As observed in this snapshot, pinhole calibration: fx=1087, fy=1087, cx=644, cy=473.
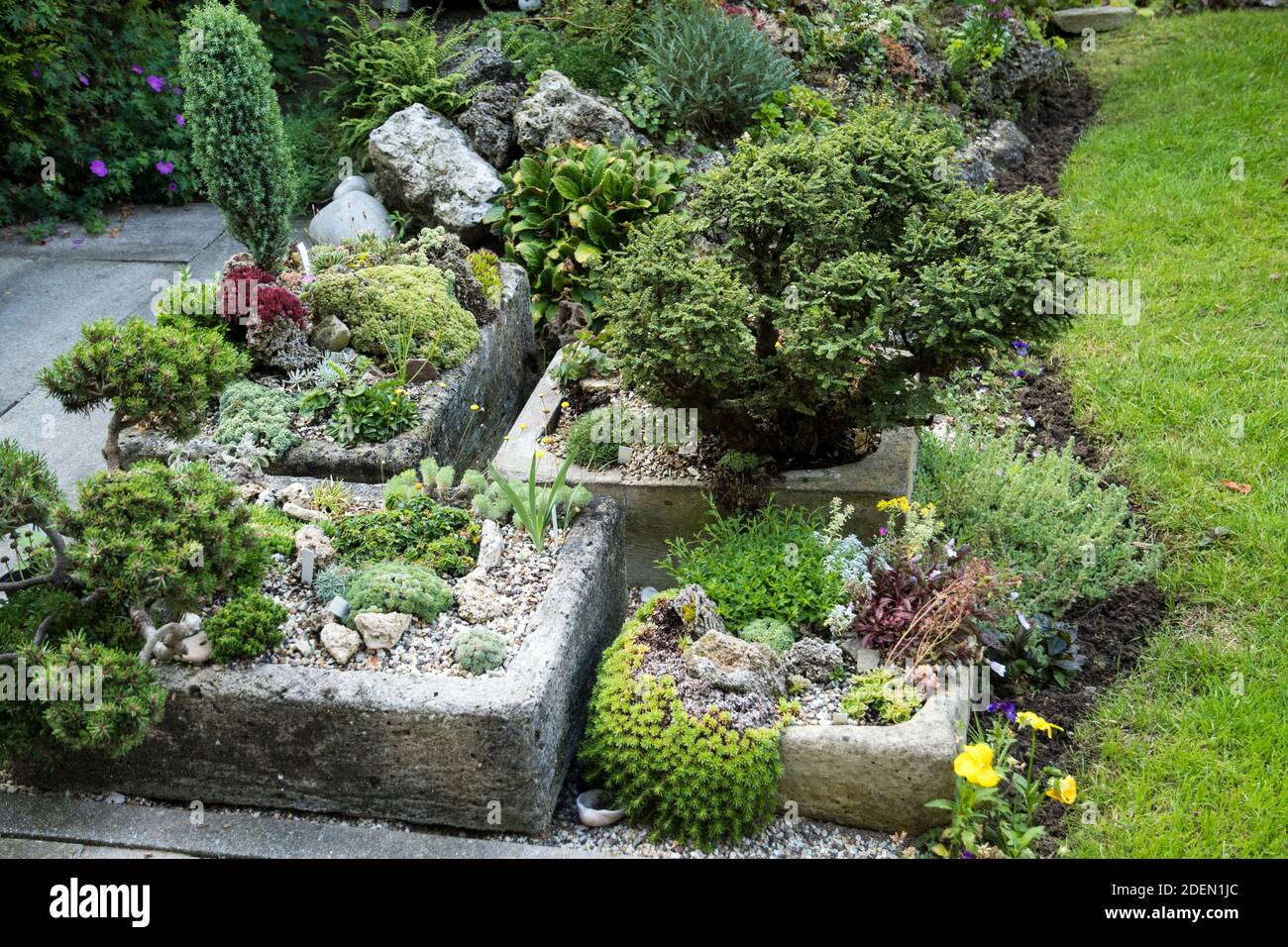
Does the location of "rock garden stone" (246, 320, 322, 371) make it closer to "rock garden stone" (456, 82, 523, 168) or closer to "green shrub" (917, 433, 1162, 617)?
"rock garden stone" (456, 82, 523, 168)

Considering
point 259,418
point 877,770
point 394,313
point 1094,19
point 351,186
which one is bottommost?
point 877,770

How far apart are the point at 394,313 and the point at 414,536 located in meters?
1.81

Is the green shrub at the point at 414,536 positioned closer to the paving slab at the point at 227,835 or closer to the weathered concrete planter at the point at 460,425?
the weathered concrete planter at the point at 460,425

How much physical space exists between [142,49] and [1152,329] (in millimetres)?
7564

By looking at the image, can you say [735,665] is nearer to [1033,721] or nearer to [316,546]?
[1033,721]

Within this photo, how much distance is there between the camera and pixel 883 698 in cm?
388

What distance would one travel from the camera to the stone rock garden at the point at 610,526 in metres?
3.67

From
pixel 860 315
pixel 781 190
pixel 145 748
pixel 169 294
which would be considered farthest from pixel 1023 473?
pixel 169 294

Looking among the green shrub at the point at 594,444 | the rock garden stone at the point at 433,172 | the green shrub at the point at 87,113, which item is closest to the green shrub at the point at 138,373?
the green shrub at the point at 594,444

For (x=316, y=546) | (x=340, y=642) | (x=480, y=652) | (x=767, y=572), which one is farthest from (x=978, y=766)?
(x=316, y=546)

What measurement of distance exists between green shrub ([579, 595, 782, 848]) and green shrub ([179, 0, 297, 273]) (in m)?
3.64

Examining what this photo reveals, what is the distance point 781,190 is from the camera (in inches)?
180

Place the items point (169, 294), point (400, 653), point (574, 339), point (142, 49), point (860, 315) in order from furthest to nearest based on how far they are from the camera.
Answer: point (142, 49)
point (574, 339)
point (169, 294)
point (860, 315)
point (400, 653)

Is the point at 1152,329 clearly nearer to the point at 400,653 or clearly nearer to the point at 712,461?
the point at 712,461
